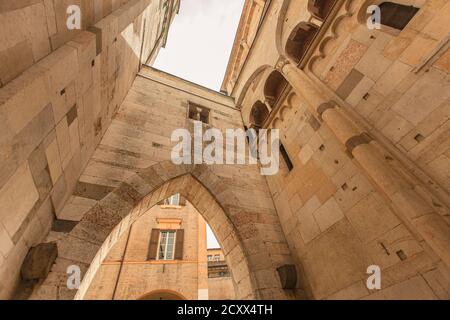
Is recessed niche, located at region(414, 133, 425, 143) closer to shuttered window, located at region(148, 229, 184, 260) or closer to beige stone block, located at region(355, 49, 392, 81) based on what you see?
beige stone block, located at region(355, 49, 392, 81)

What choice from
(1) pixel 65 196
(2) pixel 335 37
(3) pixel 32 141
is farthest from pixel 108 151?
(2) pixel 335 37

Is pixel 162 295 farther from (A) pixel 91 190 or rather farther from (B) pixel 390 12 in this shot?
(B) pixel 390 12

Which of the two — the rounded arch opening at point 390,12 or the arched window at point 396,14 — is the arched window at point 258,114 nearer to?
the rounded arch opening at point 390,12

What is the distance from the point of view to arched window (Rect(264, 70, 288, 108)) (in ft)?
21.7

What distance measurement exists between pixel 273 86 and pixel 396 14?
12.2ft

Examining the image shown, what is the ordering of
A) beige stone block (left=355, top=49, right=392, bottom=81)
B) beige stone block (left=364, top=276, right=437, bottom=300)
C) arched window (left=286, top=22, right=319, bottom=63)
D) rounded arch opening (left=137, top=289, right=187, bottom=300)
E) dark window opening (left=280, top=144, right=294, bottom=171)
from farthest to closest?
rounded arch opening (left=137, top=289, right=187, bottom=300)
arched window (left=286, top=22, right=319, bottom=63)
dark window opening (left=280, top=144, right=294, bottom=171)
beige stone block (left=355, top=49, right=392, bottom=81)
beige stone block (left=364, top=276, right=437, bottom=300)

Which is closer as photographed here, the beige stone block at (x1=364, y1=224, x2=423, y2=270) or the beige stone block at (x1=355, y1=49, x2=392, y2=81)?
Answer: the beige stone block at (x1=364, y1=224, x2=423, y2=270)

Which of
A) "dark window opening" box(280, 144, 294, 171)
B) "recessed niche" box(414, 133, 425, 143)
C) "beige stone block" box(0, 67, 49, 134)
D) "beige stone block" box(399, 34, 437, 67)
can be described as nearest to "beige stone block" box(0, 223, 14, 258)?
"beige stone block" box(0, 67, 49, 134)

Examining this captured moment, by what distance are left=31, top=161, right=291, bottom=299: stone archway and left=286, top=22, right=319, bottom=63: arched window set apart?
3653 millimetres

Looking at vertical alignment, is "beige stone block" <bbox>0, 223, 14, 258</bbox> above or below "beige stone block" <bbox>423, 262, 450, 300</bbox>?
above

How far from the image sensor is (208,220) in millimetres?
4508

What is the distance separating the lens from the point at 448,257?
1914 millimetres

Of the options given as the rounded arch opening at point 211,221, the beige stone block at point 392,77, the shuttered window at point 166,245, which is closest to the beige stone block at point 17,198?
the rounded arch opening at point 211,221

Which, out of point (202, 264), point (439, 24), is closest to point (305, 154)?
point (439, 24)
